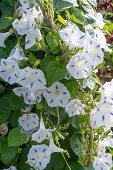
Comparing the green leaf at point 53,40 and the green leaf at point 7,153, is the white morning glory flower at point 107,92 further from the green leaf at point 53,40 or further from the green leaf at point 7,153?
the green leaf at point 7,153

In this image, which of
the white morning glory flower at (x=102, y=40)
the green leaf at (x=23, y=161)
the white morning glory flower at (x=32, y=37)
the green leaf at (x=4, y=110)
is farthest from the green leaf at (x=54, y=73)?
the green leaf at (x=23, y=161)

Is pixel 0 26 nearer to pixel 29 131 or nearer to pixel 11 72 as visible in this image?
pixel 11 72

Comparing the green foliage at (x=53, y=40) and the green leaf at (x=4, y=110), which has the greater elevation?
the green foliage at (x=53, y=40)

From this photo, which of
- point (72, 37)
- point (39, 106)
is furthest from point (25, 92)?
point (72, 37)

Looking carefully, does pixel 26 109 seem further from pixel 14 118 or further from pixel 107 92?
pixel 107 92

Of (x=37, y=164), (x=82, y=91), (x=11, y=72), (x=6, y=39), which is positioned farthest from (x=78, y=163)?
(x=6, y=39)

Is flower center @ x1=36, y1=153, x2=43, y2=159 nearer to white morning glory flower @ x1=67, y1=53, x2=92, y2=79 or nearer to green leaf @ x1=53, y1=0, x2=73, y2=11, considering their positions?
white morning glory flower @ x1=67, y1=53, x2=92, y2=79
